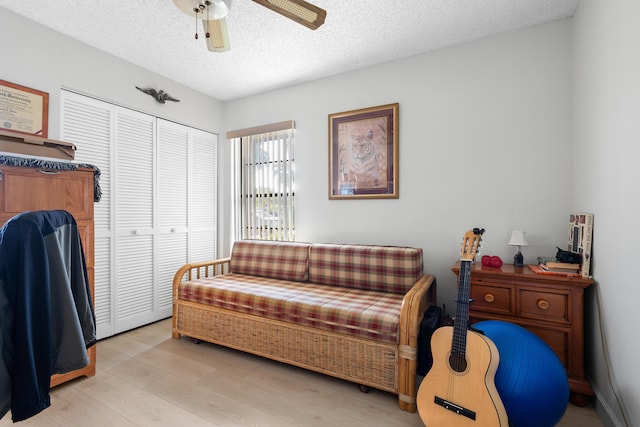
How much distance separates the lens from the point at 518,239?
90.9 inches

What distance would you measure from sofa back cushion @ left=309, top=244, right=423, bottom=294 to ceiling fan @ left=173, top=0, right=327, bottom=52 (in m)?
1.78

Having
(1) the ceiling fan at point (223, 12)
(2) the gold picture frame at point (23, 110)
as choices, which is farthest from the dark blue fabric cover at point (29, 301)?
(2) the gold picture frame at point (23, 110)

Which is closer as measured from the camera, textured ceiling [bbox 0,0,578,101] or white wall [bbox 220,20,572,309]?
textured ceiling [bbox 0,0,578,101]

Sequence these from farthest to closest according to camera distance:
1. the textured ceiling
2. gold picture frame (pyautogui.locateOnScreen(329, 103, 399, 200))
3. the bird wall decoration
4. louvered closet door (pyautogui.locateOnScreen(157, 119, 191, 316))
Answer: louvered closet door (pyautogui.locateOnScreen(157, 119, 191, 316)) → the bird wall decoration → gold picture frame (pyautogui.locateOnScreen(329, 103, 399, 200)) → the textured ceiling

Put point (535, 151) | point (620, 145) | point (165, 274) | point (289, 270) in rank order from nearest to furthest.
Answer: point (620, 145) < point (535, 151) < point (289, 270) < point (165, 274)

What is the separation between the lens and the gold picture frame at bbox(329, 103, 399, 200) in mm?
2963

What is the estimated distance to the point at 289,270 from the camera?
306 cm

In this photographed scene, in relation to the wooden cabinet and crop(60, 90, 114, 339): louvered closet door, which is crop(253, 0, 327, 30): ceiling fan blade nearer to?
the wooden cabinet

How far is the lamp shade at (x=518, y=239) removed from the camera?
2.30 metres

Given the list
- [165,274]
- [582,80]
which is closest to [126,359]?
[165,274]

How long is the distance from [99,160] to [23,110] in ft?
2.01

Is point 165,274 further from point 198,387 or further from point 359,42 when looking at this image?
point 359,42

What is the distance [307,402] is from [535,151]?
2.45m

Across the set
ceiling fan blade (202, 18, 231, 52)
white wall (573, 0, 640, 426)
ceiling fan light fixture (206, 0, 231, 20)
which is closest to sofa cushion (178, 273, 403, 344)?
white wall (573, 0, 640, 426)
